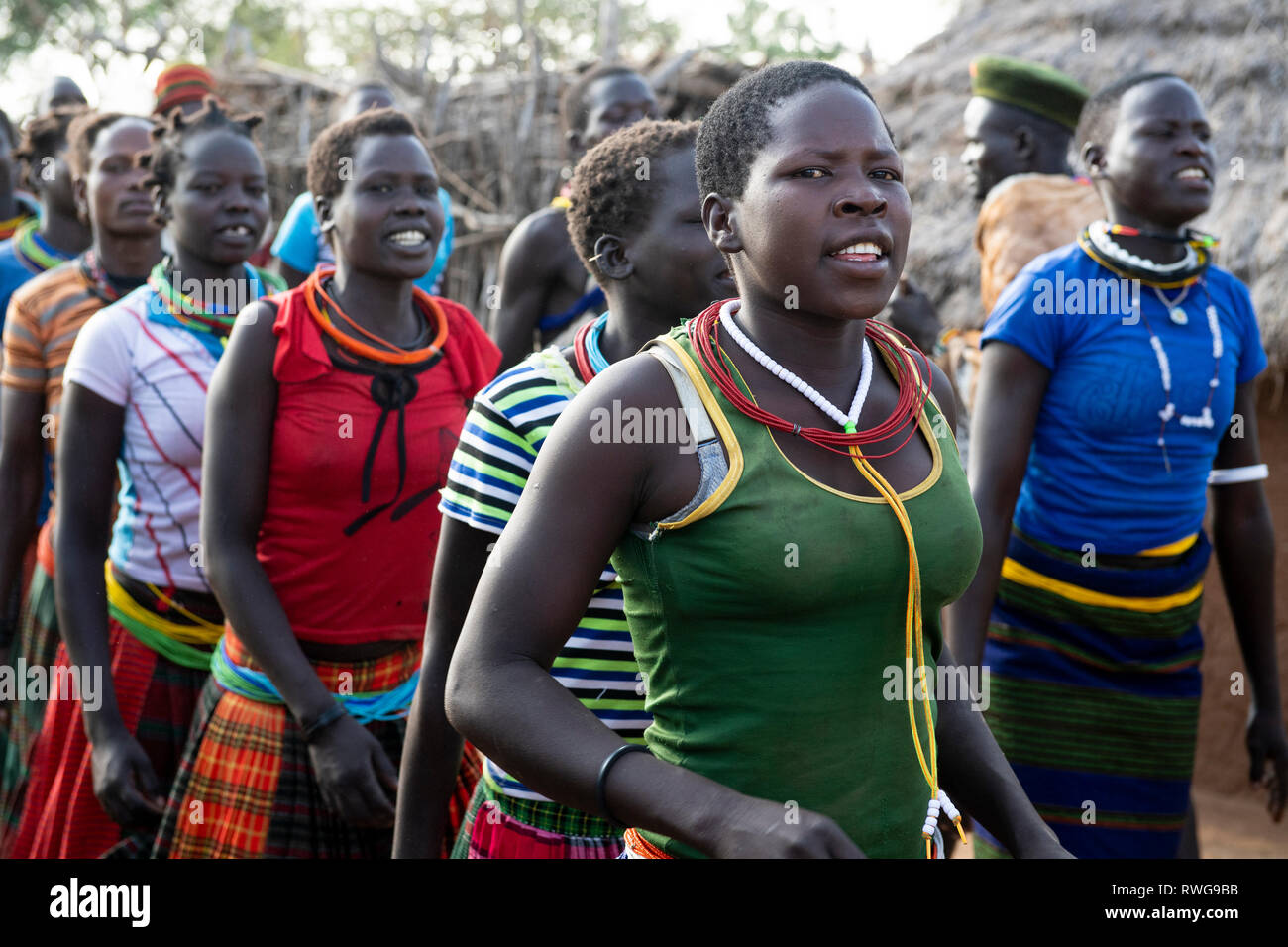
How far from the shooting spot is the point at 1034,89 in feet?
15.8

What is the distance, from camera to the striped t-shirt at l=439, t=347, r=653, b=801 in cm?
214

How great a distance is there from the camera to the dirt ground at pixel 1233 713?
569cm

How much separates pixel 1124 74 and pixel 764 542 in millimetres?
6364

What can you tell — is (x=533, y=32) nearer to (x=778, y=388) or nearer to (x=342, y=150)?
(x=342, y=150)

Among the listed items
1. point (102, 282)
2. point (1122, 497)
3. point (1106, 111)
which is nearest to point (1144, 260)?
point (1106, 111)

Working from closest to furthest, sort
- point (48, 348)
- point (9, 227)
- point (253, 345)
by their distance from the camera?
point (253, 345), point (48, 348), point (9, 227)

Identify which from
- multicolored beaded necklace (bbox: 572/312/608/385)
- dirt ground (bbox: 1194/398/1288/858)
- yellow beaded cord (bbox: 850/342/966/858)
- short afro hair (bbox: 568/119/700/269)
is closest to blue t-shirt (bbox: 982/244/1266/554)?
short afro hair (bbox: 568/119/700/269)

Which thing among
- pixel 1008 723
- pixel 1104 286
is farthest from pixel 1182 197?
pixel 1008 723

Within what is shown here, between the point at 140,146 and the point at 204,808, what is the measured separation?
7.00 ft

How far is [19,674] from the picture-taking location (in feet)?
13.0

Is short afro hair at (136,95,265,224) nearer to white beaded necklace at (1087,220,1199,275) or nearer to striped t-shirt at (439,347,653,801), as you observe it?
striped t-shirt at (439,347,653,801)

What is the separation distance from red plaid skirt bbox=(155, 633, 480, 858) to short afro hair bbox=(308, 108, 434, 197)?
3.50 ft

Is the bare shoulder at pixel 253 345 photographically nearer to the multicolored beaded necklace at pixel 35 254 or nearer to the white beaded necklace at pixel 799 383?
the white beaded necklace at pixel 799 383
